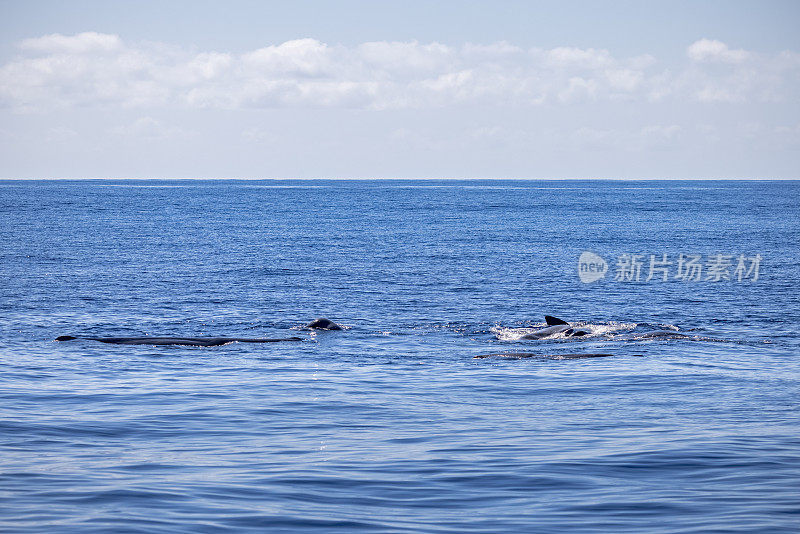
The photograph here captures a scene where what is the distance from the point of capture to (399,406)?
21.4m

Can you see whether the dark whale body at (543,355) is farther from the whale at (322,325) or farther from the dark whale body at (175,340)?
the dark whale body at (175,340)

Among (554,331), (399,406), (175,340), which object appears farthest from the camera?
(554,331)

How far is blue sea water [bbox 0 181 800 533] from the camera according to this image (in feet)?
45.1

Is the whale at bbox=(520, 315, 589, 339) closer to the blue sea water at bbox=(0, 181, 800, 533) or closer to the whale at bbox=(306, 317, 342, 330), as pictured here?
the blue sea water at bbox=(0, 181, 800, 533)

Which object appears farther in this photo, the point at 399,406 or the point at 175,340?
the point at 175,340

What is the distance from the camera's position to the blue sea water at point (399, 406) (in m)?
13.7

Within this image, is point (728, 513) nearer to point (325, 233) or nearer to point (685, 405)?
point (685, 405)

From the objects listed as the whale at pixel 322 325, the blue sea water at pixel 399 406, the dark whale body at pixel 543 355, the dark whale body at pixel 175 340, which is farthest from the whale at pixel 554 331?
the dark whale body at pixel 175 340

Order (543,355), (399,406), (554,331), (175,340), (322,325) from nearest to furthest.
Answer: (399,406), (543,355), (175,340), (554,331), (322,325)

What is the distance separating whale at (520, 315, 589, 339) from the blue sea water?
0.78 meters

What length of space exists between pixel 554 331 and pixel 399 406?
13918 mm

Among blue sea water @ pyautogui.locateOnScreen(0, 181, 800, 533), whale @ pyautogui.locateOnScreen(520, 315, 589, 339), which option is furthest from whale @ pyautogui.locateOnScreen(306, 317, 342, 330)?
whale @ pyautogui.locateOnScreen(520, 315, 589, 339)

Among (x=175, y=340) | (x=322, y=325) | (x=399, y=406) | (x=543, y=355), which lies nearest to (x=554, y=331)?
(x=543, y=355)

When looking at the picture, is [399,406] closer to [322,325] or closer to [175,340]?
[175,340]
